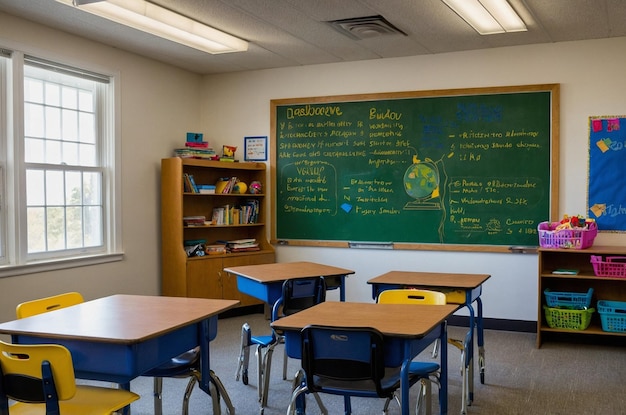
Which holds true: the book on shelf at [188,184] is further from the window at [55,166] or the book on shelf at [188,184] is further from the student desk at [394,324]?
the student desk at [394,324]

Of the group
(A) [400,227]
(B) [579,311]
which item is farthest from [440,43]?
(B) [579,311]

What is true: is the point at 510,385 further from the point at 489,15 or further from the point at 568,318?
the point at 489,15

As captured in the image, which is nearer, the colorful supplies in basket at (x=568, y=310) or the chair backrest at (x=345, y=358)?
the chair backrest at (x=345, y=358)

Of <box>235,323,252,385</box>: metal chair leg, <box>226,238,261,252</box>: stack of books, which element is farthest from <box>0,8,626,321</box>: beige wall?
<box>235,323,252,385</box>: metal chair leg

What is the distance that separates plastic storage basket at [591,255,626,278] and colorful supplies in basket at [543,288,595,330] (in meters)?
0.24

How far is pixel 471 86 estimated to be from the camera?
6168 millimetres

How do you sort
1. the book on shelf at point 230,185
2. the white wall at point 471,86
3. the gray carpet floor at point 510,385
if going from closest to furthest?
the gray carpet floor at point 510,385
the white wall at point 471,86
the book on shelf at point 230,185

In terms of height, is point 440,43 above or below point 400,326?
above

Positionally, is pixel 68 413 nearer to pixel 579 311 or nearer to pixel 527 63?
pixel 579 311

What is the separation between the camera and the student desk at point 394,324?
2668mm

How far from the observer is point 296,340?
2.85m

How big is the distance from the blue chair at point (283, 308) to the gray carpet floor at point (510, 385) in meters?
0.17

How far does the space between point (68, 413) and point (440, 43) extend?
4567mm

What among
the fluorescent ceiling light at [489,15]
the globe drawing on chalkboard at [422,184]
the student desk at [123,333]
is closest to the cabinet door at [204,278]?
the globe drawing on chalkboard at [422,184]
